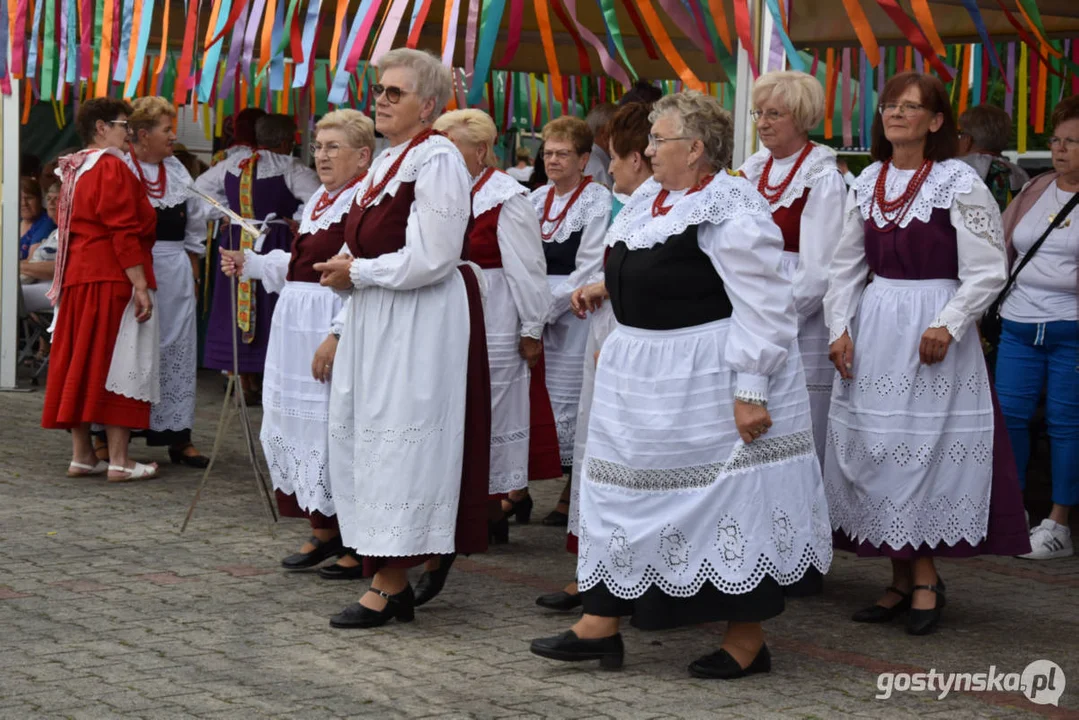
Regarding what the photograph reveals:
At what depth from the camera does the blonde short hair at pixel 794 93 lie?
572cm

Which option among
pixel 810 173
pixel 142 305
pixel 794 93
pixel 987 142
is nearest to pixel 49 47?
pixel 142 305

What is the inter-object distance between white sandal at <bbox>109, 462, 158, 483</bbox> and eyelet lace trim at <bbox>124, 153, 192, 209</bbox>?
142 centimetres

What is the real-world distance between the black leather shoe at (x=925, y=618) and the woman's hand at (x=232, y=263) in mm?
3056

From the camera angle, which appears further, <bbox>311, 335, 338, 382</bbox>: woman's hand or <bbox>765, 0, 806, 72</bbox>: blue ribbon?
<bbox>765, 0, 806, 72</bbox>: blue ribbon

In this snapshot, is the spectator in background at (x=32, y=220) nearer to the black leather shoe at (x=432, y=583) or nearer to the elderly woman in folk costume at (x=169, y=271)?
the elderly woman in folk costume at (x=169, y=271)

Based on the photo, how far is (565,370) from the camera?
720cm

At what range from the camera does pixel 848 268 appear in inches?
217

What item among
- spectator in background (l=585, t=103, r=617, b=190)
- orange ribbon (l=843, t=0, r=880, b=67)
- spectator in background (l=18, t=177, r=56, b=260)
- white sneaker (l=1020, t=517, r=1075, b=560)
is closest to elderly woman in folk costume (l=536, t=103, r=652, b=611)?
orange ribbon (l=843, t=0, r=880, b=67)

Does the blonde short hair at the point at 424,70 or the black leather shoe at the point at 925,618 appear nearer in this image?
the blonde short hair at the point at 424,70

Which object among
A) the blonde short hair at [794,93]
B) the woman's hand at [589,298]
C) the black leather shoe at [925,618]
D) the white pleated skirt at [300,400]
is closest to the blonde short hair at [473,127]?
the white pleated skirt at [300,400]

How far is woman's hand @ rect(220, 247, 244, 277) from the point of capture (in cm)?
651

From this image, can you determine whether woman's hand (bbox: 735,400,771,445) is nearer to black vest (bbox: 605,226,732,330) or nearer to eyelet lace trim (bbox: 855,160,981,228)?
black vest (bbox: 605,226,732,330)

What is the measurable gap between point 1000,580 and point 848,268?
5.41ft

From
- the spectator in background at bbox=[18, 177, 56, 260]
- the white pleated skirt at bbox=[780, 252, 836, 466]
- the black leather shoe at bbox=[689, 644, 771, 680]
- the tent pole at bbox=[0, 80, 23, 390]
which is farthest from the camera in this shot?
the spectator in background at bbox=[18, 177, 56, 260]
